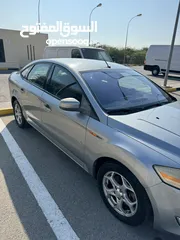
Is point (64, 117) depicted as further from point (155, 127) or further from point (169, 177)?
point (169, 177)

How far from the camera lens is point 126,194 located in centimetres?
197

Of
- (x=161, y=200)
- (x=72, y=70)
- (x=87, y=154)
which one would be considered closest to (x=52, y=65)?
(x=72, y=70)

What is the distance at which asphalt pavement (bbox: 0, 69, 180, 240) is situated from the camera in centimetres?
192

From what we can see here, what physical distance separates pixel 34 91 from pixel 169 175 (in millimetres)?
2589

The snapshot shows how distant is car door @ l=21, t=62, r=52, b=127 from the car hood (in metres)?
1.65

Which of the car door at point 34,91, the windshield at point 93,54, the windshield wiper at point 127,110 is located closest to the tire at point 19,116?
the car door at point 34,91

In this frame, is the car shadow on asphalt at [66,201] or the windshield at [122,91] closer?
the car shadow on asphalt at [66,201]

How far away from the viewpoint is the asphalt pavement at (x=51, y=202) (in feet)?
6.31

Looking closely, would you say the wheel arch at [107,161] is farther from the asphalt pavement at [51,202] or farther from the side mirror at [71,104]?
the side mirror at [71,104]

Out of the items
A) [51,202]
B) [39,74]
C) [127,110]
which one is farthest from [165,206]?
[39,74]

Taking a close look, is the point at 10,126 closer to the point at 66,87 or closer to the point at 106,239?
the point at 66,87

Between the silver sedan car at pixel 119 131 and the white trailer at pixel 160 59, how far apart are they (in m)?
12.7

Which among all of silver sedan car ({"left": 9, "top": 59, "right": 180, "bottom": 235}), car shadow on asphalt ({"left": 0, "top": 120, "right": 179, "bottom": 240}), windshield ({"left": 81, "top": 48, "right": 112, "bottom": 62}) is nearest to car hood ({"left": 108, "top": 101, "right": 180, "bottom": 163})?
silver sedan car ({"left": 9, "top": 59, "right": 180, "bottom": 235})

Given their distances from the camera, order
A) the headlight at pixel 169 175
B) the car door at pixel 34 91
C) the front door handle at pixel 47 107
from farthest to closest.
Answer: the car door at pixel 34 91, the front door handle at pixel 47 107, the headlight at pixel 169 175
